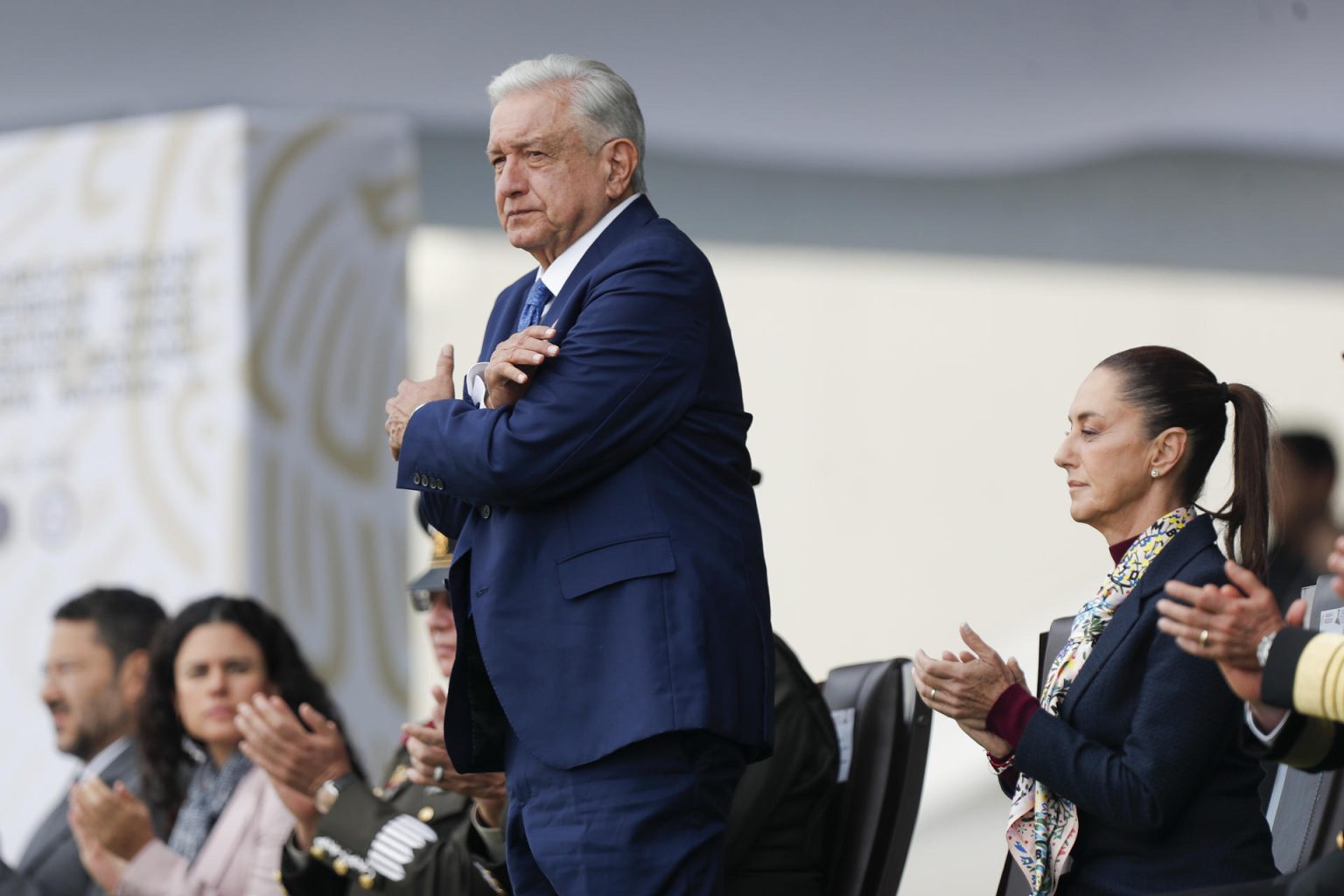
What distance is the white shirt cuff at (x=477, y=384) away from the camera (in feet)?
7.24

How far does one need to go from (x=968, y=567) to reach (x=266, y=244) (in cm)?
308

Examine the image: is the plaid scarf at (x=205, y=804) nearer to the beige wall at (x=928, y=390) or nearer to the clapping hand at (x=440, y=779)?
the clapping hand at (x=440, y=779)

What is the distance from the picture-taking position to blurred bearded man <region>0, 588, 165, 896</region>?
4699mm

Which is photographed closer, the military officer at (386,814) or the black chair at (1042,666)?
the black chair at (1042,666)

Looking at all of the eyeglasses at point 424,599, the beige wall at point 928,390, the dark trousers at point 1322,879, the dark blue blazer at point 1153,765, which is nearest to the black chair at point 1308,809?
the dark blue blazer at point 1153,765

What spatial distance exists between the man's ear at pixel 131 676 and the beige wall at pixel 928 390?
1976 millimetres

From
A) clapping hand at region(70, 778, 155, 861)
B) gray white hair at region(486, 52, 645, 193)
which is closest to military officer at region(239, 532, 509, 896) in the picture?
clapping hand at region(70, 778, 155, 861)

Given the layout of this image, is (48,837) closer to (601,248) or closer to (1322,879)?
(601,248)

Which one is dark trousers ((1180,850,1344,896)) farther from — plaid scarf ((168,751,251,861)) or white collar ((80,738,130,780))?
white collar ((80,738,130,780))

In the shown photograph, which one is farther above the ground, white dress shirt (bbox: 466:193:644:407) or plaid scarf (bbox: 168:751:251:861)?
white dress shirt (bbox: 466:193:644:407)

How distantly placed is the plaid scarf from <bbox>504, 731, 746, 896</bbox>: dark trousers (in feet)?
6.87

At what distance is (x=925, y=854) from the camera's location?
255 inches

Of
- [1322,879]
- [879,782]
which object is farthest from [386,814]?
[1322,879]

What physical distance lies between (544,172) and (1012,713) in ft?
2.99
